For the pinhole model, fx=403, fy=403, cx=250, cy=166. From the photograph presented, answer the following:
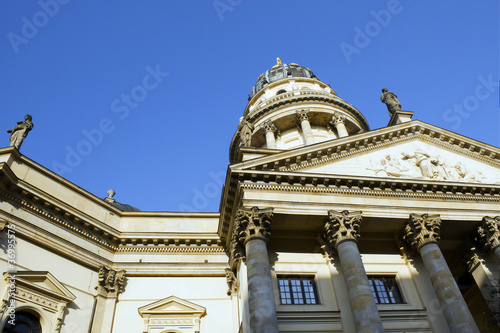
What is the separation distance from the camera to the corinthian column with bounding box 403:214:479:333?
46.4 feet

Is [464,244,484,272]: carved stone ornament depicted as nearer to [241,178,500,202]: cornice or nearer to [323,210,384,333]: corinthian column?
[241,178,500,202]: cornice

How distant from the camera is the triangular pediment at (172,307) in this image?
17.3 m

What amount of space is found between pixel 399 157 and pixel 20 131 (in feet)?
59.5

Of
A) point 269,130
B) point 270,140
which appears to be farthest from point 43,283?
point 269,130

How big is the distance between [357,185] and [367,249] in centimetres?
309

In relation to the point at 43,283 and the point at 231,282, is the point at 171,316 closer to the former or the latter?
the point at 231,282

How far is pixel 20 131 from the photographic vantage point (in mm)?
18656

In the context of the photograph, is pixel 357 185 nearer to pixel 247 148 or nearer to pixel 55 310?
pixel 247 148

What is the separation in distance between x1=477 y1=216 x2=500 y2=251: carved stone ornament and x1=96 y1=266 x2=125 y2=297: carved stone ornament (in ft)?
52.5

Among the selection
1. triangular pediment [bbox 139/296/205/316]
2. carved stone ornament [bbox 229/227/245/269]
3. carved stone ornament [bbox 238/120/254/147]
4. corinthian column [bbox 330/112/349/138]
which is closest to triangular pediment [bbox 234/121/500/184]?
carved stone ornament [bbox 229/227/245/269]

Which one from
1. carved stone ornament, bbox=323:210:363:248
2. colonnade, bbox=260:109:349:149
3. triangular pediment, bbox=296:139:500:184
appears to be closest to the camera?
carved stone ornament, bbox=323:210:363:248

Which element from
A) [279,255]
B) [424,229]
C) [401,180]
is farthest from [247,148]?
[424,229]

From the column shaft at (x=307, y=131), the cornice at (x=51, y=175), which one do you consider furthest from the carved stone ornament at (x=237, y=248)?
the column shaft at (x=307, y=131)

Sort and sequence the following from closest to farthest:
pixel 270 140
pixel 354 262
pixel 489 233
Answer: pixel 354 262
pixel 489 233
pixel 270 140
